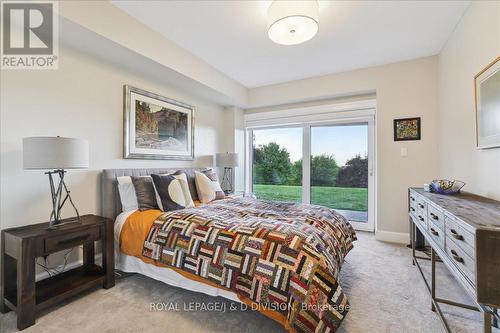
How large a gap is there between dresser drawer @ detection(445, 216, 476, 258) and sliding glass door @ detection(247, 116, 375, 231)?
2.62 meters

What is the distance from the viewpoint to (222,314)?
1740mm

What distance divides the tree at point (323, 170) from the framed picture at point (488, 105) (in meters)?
2.21

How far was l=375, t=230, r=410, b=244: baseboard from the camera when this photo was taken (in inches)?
128

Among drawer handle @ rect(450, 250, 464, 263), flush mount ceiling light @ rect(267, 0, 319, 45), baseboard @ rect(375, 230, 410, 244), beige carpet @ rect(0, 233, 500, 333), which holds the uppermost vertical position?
flush mount ceiling light @ rect(267, 0, 319, 45)

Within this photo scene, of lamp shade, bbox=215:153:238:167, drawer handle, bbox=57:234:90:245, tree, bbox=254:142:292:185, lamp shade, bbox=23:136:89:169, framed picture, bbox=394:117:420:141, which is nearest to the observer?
lamp shade, bbox=23:136:89:169

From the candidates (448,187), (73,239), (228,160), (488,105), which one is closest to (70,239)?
(73,239)

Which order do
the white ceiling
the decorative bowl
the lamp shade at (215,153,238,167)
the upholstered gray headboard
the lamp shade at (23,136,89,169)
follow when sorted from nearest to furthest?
1. the lamp shade at (23,136,89,169)
2. the decorative bowl
3. the white ceiling
4. the upholstered gray headboard
5. the lamp shade at (215,153,238,167)

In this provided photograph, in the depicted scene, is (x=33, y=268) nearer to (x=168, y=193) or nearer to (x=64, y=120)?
(x=168, y=193)

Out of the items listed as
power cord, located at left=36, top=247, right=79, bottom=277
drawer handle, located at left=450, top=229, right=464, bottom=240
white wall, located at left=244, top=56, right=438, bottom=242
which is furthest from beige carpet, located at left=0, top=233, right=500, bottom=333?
white wall, located at left=244, top=56, right=438, bottom=242

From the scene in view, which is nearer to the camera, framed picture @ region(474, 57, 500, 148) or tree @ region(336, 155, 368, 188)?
framed picture @ region(474, 57, 500, 148)

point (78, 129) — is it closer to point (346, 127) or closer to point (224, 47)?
point (224, 47)

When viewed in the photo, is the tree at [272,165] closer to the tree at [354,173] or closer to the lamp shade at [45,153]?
the tree at [354,173]

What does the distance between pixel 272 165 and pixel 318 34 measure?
102 inches

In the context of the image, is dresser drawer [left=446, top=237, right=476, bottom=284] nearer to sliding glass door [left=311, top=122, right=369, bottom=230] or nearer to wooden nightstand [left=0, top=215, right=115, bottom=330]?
wooden nightstand [left=0, top=215, right=115, bottom=330]
